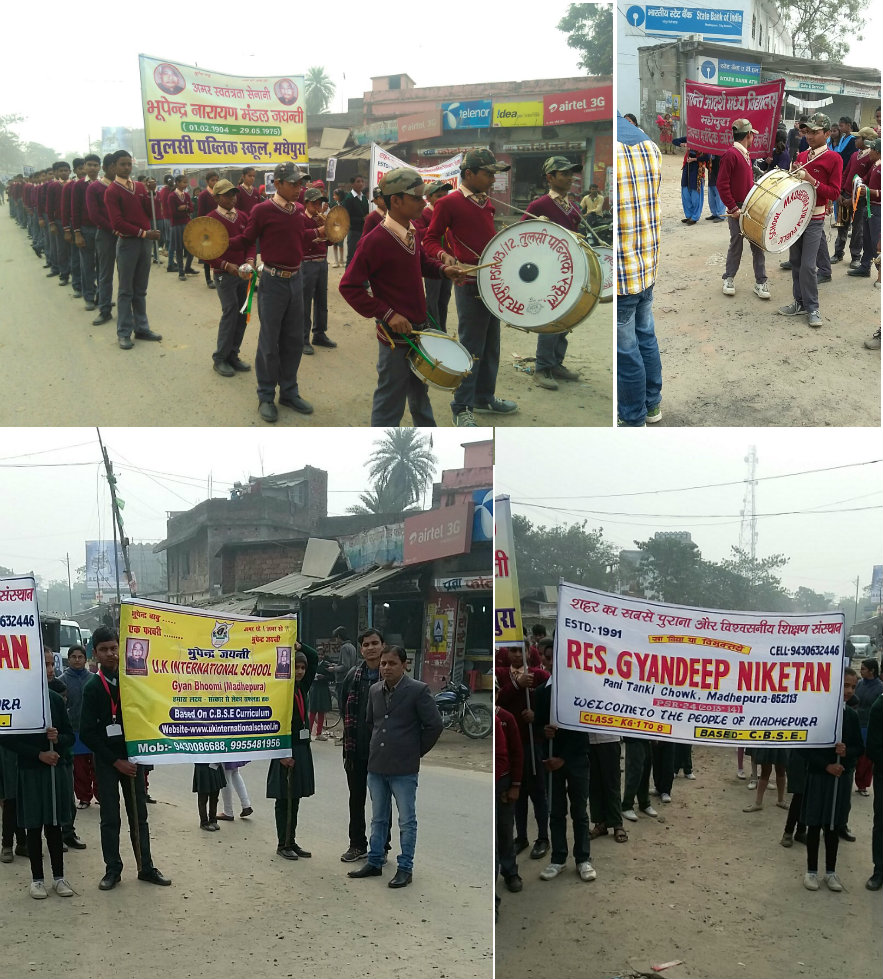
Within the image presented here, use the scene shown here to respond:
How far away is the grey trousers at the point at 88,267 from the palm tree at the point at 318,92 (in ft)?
6.14

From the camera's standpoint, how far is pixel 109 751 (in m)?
4.85

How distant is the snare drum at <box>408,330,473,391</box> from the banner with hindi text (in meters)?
1.34

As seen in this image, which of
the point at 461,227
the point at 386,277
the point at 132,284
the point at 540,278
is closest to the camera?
the point at 540,278

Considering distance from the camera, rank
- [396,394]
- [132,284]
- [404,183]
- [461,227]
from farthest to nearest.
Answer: [132,284] < [461,227] < [396,394] < [404,183]

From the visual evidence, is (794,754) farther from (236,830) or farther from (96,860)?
(96,860)

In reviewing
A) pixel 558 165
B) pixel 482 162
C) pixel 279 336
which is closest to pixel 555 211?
pixel 558 165

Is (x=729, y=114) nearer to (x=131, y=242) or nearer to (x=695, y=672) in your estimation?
(x=695, y=672)

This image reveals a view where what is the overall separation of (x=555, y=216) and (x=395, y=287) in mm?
1202

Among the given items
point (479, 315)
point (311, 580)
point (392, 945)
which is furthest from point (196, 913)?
point (479, 315)

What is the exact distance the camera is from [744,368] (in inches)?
247

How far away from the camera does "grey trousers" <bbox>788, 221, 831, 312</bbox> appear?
6664 millimetres

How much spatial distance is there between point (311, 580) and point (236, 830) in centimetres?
136

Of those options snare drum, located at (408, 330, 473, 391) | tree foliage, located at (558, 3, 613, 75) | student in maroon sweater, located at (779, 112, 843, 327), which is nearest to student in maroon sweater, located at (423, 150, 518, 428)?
snare drum, located at (408, 330, 473, 391)

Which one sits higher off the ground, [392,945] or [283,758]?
[283,758]
